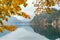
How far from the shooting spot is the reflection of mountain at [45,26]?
272 cm

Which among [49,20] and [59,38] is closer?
[49,20]

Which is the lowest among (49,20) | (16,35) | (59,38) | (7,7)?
(59,38)

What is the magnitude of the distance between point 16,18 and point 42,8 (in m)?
0.44

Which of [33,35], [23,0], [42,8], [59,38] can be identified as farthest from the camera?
[59,38]

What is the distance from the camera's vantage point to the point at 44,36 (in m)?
2.94

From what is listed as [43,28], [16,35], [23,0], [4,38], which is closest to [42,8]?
[43,28]

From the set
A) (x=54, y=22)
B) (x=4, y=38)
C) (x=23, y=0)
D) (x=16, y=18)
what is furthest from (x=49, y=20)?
(x=23, y=0)

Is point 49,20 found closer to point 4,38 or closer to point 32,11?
point 32,11

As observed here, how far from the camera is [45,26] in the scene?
2.78 metres

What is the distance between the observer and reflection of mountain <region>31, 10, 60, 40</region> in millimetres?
2721

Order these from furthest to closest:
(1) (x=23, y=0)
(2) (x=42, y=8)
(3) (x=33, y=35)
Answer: (3) (x=33, y=35) < (2) (x=42, y=8) < (1) (x=23, y=0)

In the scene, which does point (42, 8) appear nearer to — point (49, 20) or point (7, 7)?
point (49, 20)

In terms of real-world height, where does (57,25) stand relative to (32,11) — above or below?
below

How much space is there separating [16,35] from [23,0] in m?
2.27
